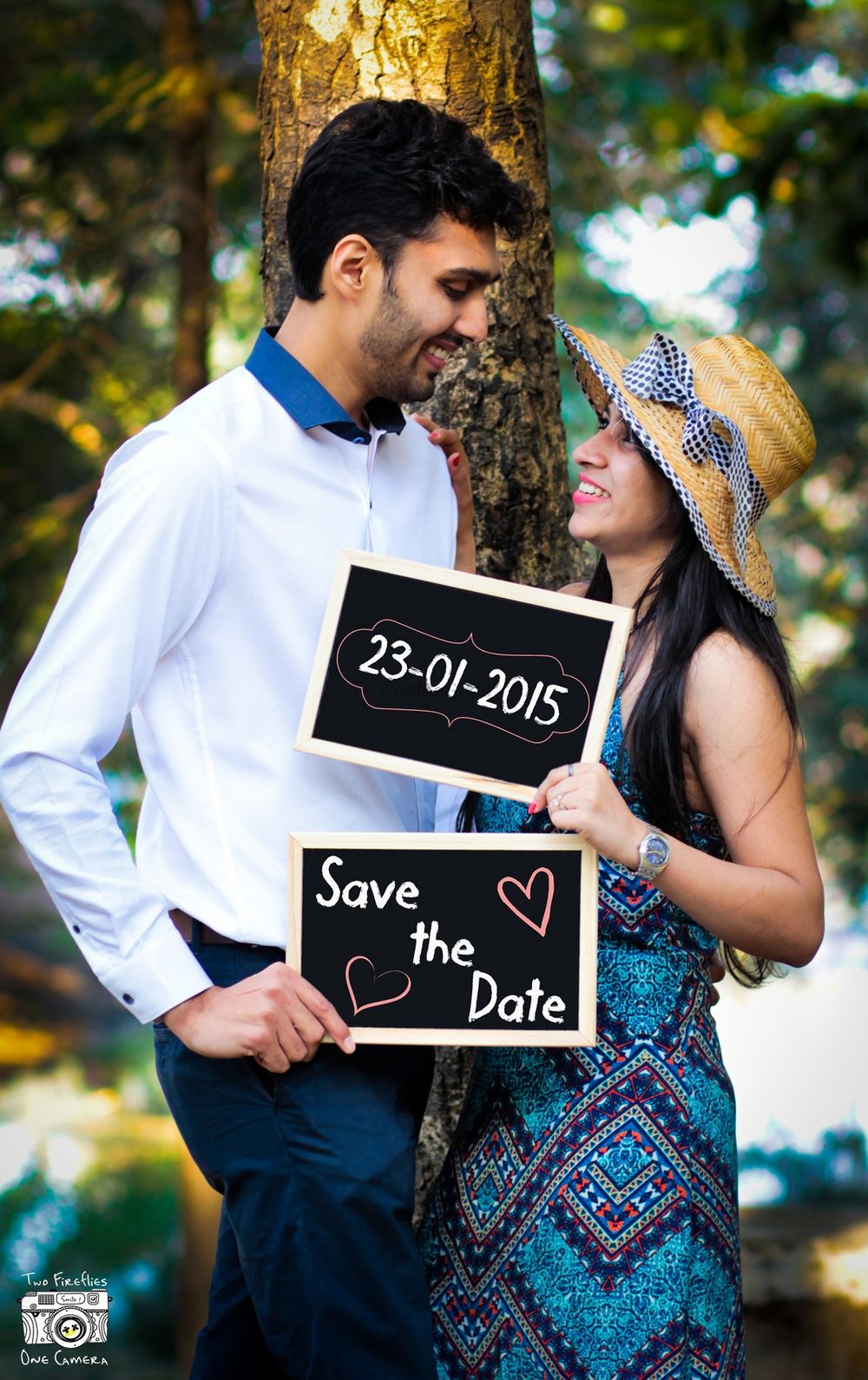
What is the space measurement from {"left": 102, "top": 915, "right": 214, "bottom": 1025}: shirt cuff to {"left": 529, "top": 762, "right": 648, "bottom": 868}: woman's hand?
488 millimetres

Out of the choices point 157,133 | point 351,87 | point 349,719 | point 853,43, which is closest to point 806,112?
point 351,87

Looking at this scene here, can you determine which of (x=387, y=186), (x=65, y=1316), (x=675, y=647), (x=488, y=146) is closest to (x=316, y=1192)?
(x=675, y=647)

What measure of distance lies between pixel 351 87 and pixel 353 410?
3.39 ft

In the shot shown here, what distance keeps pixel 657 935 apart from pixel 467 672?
0.49 metres

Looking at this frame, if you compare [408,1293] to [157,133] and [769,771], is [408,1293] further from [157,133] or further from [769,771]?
[157,133]

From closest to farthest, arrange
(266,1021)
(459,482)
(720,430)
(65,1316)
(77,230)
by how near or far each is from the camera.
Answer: (266,1021) < (720,430) < (459,482) < (65,1316) < (77,230)

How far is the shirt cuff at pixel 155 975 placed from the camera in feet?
5.86

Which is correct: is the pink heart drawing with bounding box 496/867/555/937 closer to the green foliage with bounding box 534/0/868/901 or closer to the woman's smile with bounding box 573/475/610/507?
the woman's smile with bounding box 573/475/610/507

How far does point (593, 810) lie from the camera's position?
1781 mm

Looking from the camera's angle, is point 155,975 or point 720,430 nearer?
point 155,975

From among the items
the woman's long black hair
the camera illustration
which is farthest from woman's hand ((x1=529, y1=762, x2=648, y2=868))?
the camera illustration

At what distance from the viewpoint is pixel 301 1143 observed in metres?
1.86

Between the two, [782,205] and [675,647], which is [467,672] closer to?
[675,647]

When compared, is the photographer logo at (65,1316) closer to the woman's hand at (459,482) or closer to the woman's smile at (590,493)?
the woman's hand at (459,482)
